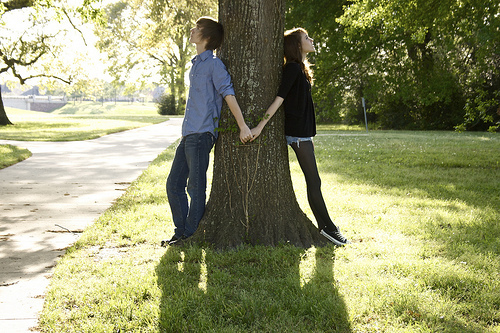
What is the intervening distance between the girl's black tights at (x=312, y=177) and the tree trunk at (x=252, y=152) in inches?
7.1

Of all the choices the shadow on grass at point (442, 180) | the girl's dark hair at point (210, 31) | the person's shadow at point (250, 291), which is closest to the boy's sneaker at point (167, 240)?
the person's shadow at point (250, 291)

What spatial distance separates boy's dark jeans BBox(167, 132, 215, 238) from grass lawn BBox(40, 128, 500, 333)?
351 millimetres

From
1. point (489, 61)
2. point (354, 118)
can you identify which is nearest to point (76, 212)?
point (489, 61)

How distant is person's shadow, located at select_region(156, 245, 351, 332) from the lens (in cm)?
288

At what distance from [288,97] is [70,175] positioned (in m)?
6.17

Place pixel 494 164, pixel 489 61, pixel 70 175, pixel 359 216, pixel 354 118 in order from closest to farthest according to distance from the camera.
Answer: pixel 359 216
pixel 70 175
pixel 494 164
pixel 489 61
pixel 354 118

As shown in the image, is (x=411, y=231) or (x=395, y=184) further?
(x=395, y=184)

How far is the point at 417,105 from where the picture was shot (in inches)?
1117

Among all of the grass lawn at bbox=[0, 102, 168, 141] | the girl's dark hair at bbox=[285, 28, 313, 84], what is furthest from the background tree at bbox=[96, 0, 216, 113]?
the girl's dark hair at bbox=[285, 28, 313, 84]

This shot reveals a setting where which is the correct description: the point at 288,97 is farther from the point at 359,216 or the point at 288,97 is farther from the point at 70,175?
the point at 70,175

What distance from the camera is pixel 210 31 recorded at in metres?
4.23

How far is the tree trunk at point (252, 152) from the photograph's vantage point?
14.0ft

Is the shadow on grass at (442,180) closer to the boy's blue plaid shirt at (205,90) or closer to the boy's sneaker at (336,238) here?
the boy's sneaker at (336,238)

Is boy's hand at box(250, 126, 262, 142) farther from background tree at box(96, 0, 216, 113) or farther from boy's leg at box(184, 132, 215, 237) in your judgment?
background tree at box(96, 0, 216, 113)
